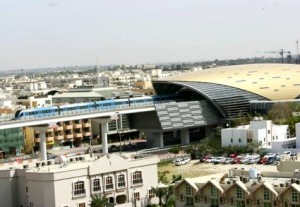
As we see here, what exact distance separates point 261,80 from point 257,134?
1469 cm

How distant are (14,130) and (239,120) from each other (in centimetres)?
1747

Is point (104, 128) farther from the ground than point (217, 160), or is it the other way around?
point (104, 128)

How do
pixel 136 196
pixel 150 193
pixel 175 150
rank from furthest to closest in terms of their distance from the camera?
1. pixel 175 150
2. pixel 150 193
3. pixel 136 196

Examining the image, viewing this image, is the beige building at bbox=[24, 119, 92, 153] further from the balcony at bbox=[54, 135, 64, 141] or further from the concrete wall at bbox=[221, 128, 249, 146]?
the concrete wall at bbox=[221, 128, 249, 146]

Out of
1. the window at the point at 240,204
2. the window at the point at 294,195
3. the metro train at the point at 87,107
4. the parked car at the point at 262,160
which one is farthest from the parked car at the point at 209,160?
the window at the point at 294,195

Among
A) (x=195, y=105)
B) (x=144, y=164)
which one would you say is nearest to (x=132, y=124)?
(x=195, y=105)

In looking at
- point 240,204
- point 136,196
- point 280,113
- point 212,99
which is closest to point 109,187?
point 136,196

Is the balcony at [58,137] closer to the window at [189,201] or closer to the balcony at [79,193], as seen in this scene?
the balcony at [79,193]

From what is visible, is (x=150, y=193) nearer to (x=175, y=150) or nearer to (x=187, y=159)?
(x=187, y=159)

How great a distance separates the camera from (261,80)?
66.9m

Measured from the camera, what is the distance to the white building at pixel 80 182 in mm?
30109

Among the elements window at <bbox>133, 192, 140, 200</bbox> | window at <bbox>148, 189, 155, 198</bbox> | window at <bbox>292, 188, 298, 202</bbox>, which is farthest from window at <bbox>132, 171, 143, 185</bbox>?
window at <bbox>292, 188, 298, 202</bbox>

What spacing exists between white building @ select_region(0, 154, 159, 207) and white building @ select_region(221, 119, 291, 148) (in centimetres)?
2093

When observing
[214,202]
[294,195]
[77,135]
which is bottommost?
[77,135]
